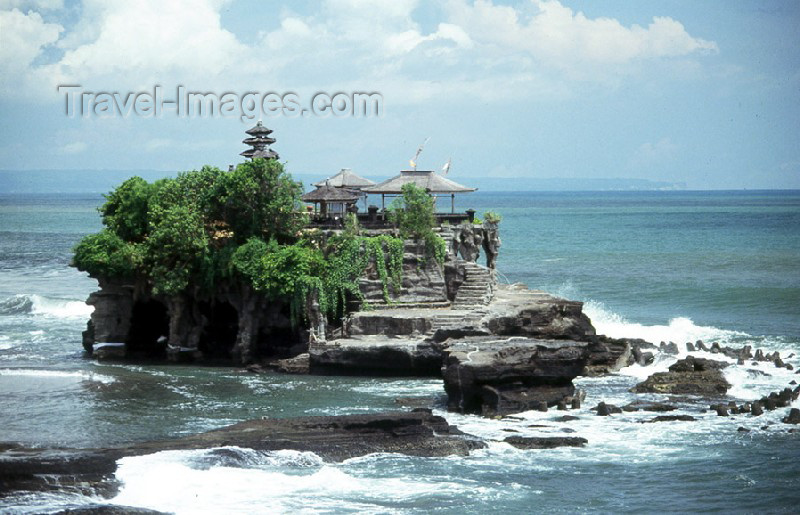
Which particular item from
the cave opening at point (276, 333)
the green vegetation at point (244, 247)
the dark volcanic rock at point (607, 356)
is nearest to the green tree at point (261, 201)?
the green vegetation at point (244, 247)

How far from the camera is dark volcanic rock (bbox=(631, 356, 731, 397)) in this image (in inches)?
1620

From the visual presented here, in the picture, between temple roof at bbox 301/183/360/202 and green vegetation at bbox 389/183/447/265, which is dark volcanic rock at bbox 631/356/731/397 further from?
temple roof at bbox 301/183/360/202

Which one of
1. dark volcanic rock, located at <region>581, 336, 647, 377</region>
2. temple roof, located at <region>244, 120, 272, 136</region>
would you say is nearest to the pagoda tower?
temple roof, located at <region>244, 120, 272, 136</region>

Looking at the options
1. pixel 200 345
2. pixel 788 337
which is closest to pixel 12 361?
pixel 200 345

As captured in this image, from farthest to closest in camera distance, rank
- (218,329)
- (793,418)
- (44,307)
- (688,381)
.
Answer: (44,307), (218,329), (688,381), (793,418)

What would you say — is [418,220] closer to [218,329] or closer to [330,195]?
[330,195]

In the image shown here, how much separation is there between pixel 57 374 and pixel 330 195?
41.6 ft

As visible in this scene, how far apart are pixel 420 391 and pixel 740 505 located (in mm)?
13852

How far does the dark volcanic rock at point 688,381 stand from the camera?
41156 millimetres

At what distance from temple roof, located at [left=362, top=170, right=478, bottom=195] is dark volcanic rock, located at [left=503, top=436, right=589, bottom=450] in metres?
17.3

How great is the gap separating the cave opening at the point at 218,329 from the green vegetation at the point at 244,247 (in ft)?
8.06

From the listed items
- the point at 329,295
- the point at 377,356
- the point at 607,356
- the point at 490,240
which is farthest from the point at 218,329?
the point at 607,356

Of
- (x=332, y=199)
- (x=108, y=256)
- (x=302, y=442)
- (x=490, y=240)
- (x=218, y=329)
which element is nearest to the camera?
(x=302, y=442)

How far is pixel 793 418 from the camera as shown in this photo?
122 ft
